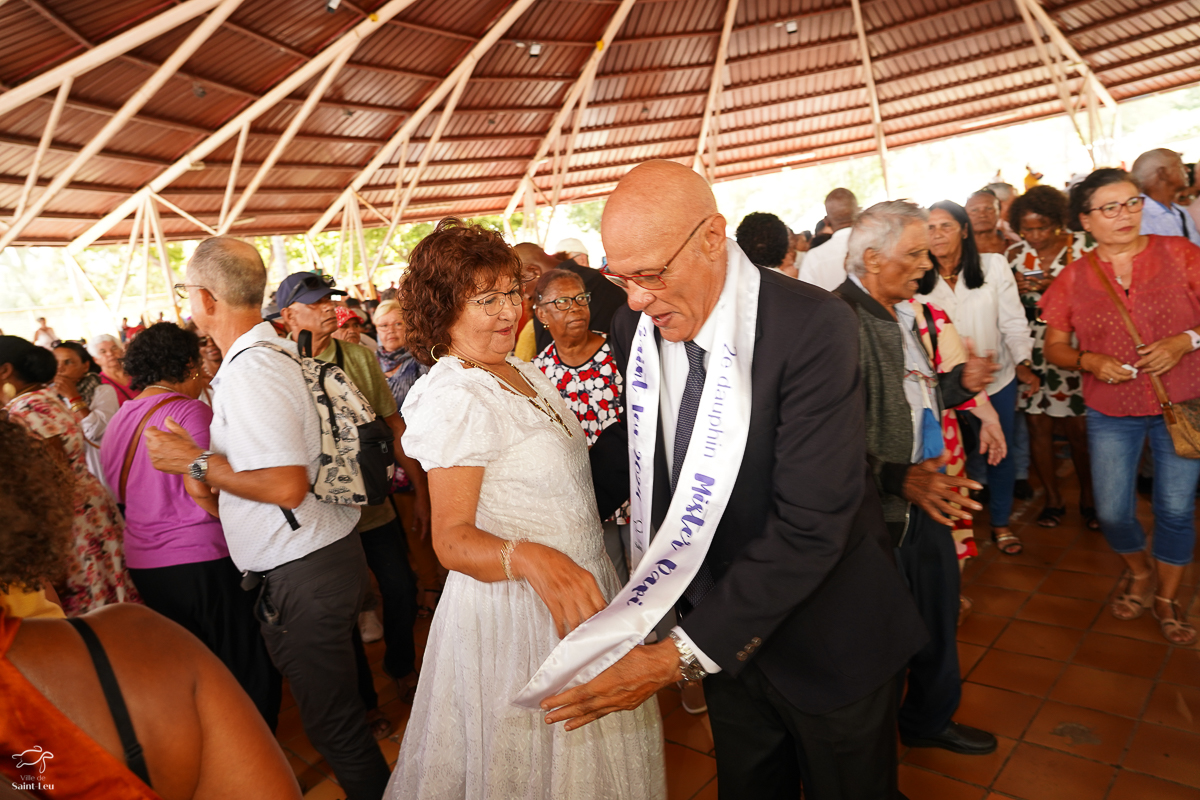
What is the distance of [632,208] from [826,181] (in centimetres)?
3404

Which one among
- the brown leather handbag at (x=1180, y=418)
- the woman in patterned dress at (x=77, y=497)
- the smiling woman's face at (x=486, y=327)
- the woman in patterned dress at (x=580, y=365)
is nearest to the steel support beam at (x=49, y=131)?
the woman in patterned dress at (x=77, y=497)

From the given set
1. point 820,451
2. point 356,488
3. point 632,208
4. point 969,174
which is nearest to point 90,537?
point 356,488

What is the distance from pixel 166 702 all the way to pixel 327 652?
121cm

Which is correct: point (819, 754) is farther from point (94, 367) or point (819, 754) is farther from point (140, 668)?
point (94, 367)

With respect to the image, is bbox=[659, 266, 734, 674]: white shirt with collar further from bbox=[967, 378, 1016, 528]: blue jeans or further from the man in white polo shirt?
bbox=[967, 378, 1016, 528]: blue jeans

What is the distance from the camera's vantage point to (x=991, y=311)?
331cm

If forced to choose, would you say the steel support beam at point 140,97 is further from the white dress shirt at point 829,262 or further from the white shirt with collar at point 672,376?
the white shirt with collar at point 672,376

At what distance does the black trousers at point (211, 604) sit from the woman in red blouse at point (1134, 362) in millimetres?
3130

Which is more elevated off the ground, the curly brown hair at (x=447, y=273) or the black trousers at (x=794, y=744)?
the curly brown hair at (x=447, y=273)

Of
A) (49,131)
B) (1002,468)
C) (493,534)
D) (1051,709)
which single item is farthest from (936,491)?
(49,131)

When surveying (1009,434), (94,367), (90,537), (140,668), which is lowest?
(1009,434)

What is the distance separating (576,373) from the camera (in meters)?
2.82

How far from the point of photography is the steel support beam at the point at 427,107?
39.1 feet

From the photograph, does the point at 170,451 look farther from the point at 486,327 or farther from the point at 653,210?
the point at 653,210
